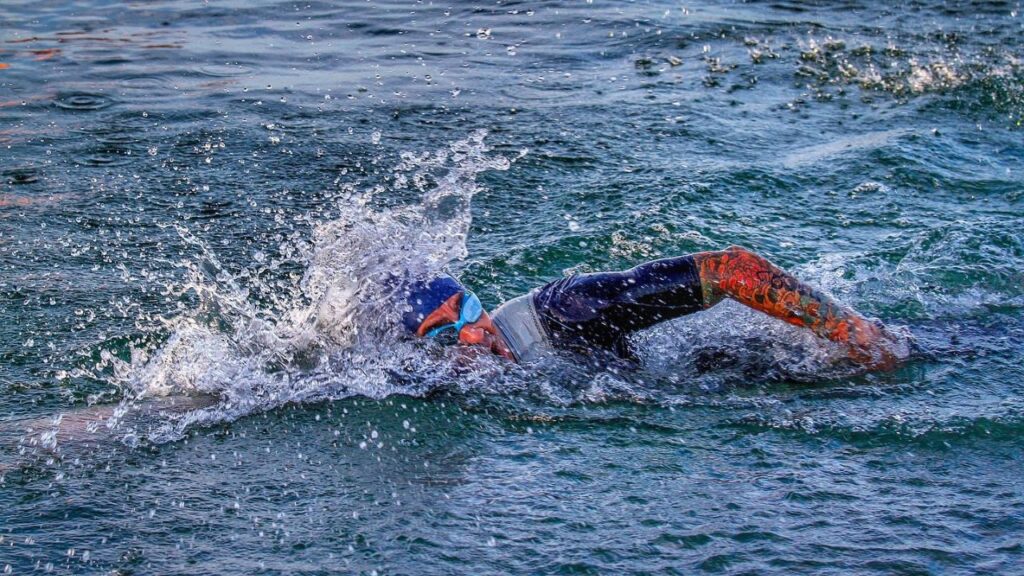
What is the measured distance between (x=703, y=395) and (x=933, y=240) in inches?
98.4

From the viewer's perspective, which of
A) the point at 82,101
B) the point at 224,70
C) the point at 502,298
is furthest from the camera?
the point at 224,70

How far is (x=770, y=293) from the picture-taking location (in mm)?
4816

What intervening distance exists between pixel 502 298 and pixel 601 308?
1308 millimetres

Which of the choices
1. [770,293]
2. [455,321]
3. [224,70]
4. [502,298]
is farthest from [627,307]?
[224,70]

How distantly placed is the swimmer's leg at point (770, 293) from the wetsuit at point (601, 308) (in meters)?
0.07

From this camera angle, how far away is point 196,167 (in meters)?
8.21

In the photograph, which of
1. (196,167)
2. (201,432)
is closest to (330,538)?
(201,432)

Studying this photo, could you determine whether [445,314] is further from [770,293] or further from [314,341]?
[770,293]

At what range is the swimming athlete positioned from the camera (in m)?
4.85

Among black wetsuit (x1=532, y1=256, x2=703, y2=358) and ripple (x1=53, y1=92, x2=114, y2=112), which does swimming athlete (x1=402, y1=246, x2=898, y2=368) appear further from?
ripple (x1=53, y1=92, x2=114, y2=112)

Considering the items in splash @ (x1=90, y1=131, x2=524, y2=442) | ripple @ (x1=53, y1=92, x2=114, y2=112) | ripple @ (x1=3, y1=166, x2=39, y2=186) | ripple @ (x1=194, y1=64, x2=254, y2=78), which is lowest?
splash @ (x1=90, y1=131, x2=524, y2=442)

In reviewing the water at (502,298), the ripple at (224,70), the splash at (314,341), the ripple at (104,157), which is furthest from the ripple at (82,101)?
the splash at (314,341)

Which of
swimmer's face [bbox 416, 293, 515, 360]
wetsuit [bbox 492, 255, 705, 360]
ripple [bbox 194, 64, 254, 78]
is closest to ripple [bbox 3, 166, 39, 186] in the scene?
ripple [bbox 194, 64, 254, 78]

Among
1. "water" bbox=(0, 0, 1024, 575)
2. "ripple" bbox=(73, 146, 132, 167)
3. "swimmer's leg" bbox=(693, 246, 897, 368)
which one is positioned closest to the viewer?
"water" bbox=(0, 0, 1024, 575)
